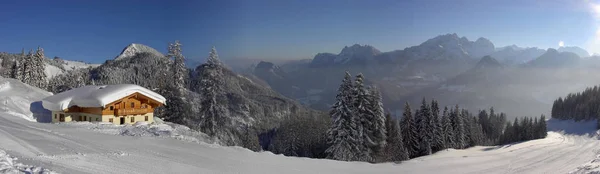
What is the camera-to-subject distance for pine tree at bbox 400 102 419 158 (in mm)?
59250

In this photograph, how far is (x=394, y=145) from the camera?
52.0m

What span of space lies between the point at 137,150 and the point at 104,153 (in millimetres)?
1633

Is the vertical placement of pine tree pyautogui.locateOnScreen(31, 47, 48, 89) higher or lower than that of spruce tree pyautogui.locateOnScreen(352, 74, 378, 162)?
higher

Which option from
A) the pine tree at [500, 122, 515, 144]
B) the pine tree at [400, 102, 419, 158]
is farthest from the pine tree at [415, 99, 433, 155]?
the pine tree at [500, 122, 515, 144]

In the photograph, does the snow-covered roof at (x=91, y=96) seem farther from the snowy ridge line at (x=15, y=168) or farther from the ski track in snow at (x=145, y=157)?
the snowy ridge line at (x=15, y=168)

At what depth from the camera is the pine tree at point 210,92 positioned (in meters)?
39.7

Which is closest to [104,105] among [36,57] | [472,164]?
[472,164]

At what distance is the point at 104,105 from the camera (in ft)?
111

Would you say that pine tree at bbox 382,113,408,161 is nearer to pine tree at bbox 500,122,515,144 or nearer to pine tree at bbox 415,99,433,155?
pine tree at bbox 415,99,433,155

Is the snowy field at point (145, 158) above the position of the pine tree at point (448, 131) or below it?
above

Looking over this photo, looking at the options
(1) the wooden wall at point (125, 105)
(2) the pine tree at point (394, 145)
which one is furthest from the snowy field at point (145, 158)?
(2) the pine tree at point (394, 145)

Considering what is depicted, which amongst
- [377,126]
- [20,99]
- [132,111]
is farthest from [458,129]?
[20,99]

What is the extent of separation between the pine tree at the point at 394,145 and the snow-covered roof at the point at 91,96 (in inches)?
1078

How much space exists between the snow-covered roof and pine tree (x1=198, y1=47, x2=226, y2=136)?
5.38m
